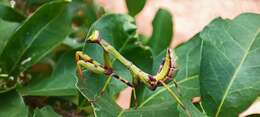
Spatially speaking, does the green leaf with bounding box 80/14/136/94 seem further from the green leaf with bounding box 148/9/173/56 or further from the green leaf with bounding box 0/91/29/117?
the green leaf with bounding box 148/9/173/56

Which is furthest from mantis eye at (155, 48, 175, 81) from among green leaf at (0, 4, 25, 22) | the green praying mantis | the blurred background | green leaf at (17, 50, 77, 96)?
the blurred background

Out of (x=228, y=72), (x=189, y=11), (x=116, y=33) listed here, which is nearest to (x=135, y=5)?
(x=116, y=33)

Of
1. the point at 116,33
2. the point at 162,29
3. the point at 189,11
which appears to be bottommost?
the point at 189,11

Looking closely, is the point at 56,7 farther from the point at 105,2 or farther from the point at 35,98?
the point at 105,2

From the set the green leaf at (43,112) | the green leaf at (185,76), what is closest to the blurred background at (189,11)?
the green leaf at (185,76)

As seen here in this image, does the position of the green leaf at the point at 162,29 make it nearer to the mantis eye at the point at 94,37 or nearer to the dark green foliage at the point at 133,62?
the dark green foliage at the point at 133,62

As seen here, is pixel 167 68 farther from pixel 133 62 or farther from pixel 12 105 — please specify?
pixel 12 105
